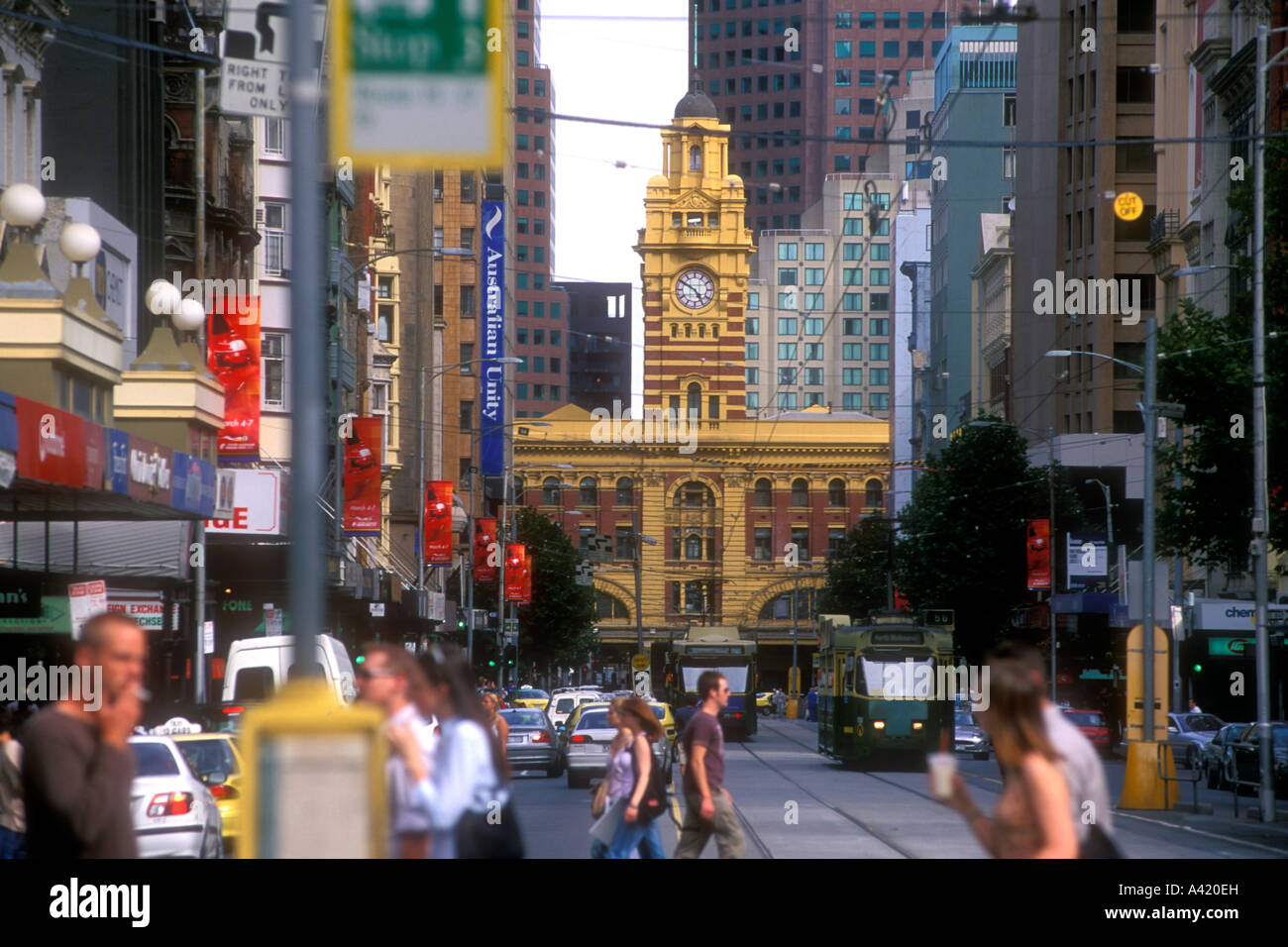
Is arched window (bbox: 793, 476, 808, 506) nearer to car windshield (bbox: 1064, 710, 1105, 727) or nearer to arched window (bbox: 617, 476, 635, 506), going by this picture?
arched window (bbox: 617, 476, 635, 506)

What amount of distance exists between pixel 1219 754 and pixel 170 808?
2719 centimetres

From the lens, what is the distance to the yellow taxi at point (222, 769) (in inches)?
722

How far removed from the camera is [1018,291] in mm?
85938

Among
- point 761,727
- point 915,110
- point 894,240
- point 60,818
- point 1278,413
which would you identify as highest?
point 915,110

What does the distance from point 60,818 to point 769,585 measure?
12418cm

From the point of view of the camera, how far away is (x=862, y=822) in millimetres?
24703

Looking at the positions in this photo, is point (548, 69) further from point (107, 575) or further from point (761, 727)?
point (107, 575)

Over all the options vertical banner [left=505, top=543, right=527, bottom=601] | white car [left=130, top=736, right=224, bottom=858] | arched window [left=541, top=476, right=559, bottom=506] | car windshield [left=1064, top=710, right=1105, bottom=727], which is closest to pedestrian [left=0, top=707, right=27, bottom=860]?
white car [left=130, top=736, right=224, bottom=858]

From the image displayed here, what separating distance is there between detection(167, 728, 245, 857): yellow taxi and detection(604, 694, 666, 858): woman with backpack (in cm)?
611

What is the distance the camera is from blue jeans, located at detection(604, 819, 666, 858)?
1302 centimetres

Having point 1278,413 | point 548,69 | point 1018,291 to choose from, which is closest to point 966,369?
point 1018,291

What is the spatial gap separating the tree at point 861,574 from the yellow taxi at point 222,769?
68.5 meters

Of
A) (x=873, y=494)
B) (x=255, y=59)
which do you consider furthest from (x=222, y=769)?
(x=873, y=494)

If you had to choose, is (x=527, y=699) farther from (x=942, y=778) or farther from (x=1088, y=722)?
(x=942, y=778)
